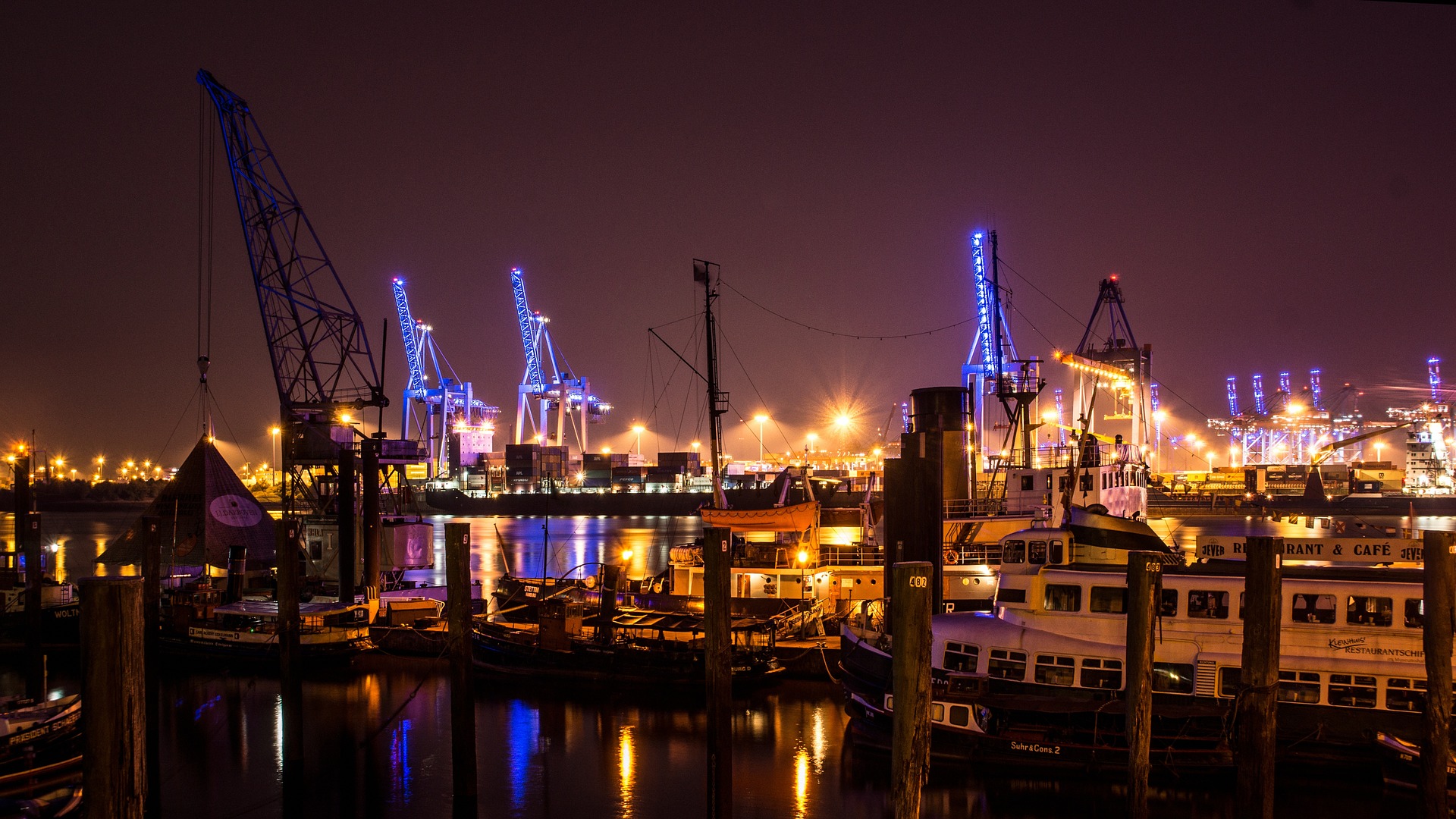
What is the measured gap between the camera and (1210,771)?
46.6 ft

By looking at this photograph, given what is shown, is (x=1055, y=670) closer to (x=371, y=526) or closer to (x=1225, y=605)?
(x=1225, y=605)

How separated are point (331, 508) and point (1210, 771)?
34984 millimetres

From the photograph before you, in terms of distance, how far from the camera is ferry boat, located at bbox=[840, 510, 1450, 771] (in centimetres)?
1340

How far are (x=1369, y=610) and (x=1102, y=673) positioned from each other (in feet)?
13.1

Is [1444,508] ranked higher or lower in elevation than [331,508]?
lower

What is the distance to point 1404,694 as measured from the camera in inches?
522

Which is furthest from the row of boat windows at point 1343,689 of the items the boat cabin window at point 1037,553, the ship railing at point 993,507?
the ship railing at point 993,507

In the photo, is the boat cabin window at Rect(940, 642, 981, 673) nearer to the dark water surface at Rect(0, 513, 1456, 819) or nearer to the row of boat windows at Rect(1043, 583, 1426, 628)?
the row of boat windows at Rect(1043, 583, 1426, 628)

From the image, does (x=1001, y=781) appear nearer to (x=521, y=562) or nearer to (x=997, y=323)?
(x=997, y=323)

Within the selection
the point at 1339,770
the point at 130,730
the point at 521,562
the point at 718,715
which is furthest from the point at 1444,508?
the point at 130,730

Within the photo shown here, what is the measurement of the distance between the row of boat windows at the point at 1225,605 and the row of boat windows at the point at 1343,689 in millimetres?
819

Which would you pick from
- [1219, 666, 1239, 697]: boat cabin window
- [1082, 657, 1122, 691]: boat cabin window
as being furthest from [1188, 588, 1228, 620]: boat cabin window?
[1082, 657, 1122, 691]: boat cabin window

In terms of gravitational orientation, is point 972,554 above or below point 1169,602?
below

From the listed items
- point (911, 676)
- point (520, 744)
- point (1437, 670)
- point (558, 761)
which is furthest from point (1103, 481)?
point (911, 676)
